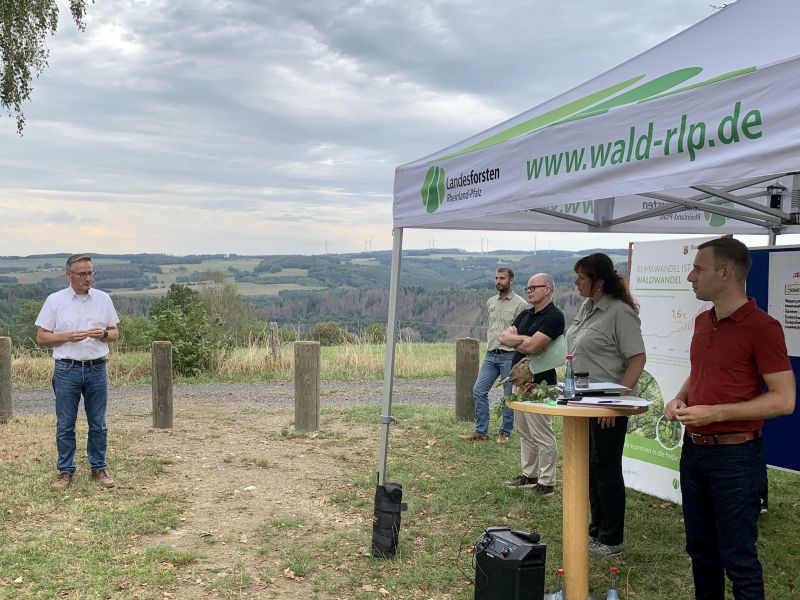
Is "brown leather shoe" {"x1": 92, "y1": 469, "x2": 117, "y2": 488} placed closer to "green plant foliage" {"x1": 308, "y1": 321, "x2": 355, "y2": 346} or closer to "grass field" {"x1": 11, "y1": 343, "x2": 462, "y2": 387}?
"grass field" {"x1": 11, "y1": 343, "x2": 462, "y2": 387}

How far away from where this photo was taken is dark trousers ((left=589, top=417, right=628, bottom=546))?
464 centimetres

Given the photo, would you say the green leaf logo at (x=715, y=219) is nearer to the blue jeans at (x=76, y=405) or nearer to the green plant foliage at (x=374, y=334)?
the blue jeans at (x=76, y=405)

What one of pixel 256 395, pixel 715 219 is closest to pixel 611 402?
pixel 715 219

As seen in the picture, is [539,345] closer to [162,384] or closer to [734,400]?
[734,400]

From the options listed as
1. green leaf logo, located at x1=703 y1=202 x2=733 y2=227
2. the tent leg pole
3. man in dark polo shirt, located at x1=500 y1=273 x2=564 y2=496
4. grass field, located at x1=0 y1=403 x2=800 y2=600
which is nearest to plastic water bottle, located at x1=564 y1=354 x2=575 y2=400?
grass field, located at x1=0 y1=403 x2=800 y2=600

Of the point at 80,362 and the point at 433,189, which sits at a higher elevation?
the point at 433,189

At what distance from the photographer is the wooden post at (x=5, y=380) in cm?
881

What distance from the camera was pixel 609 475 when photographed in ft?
15.3

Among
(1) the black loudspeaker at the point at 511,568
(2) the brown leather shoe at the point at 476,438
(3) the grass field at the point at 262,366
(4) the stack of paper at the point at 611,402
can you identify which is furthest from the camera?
(3) the grass field at the point at 262,366

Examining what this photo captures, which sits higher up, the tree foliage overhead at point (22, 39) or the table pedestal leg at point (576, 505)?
the tree foliage overhead at point (22, 39)

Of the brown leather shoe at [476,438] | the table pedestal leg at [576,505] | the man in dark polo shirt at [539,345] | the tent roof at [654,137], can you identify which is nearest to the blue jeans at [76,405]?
the tent roof at [654,137]

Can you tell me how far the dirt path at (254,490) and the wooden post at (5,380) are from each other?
4.09ft

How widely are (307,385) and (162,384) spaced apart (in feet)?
5.63

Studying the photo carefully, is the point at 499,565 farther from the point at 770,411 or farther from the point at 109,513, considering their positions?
the point at 109,513
